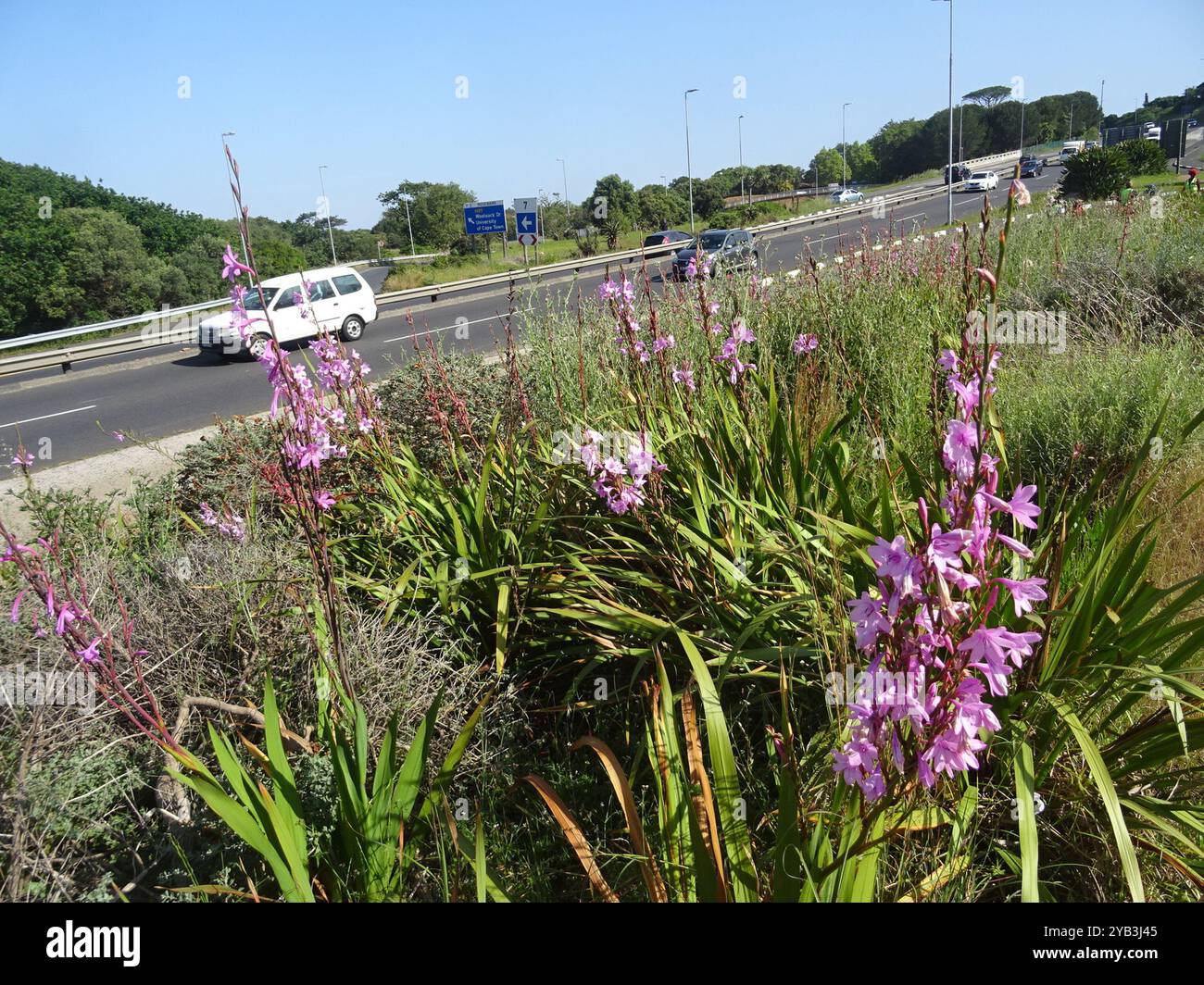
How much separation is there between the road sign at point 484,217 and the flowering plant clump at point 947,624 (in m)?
30.9

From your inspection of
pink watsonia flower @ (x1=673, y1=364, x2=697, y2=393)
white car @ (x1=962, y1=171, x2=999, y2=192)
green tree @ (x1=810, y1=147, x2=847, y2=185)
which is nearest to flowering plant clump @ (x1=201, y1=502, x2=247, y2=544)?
pink watsonia flower @ (x1=673, y1=364, x2=697, y2=393)

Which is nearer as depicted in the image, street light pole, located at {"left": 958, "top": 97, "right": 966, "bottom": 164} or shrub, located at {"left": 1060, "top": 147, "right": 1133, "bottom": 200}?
shrub, located at {"left": 1060, "top": 147, "right": 1133, "bottom": 200}

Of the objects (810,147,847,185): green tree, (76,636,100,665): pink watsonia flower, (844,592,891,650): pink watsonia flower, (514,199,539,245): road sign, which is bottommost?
(76,636,100,665): pink watsonia flower

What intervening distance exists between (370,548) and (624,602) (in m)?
1.47

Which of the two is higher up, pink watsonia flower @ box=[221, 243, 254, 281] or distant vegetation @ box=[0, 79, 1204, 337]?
distant vegetation @ box=[0, 79, 1204, 337]

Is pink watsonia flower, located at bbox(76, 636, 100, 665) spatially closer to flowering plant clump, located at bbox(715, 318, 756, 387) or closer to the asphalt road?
flowering plant clump, located at bbox(715, 318, 756, 387)

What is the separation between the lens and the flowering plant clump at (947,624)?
1435mm

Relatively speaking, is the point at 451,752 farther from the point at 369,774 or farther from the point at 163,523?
the point at 163,523

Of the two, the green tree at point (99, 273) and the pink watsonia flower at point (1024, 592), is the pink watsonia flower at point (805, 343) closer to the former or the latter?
the pink watsonia flower at point (1024, 592)

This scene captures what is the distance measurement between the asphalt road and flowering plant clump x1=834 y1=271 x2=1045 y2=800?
7.41 meters

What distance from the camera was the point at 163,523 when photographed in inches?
175

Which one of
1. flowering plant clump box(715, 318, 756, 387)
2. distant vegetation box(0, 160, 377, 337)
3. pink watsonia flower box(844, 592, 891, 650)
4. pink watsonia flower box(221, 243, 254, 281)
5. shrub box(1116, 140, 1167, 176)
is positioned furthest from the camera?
distant vegetation box(0, 160, 377, 337)

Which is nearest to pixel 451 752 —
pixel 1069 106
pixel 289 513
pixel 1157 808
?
pixel 289 513

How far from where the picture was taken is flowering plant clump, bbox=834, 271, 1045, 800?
1435mm
